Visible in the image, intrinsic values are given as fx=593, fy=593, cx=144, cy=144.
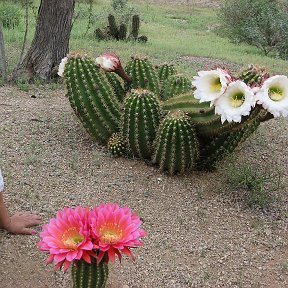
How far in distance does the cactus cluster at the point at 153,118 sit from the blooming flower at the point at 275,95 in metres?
0.18

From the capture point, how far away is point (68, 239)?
2.13 m

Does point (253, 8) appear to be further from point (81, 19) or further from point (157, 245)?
point (157, 245)

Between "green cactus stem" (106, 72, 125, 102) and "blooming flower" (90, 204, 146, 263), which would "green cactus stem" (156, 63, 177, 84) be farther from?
"blooming flower" (90, 204, 146, 263)

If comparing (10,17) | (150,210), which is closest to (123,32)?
(10,17)

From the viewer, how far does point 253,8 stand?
1617cm

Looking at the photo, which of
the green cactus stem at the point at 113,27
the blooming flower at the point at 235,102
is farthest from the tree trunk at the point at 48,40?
the green cactus stem at the point at 113,27

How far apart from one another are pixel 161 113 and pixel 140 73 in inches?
21.2

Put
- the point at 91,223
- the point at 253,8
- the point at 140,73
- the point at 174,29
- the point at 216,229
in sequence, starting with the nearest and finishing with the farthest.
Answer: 1. the point at 91,223
2. the point at 216,229
3. the point at 140,73
4. the point at 174,29
5. the point at 253,8

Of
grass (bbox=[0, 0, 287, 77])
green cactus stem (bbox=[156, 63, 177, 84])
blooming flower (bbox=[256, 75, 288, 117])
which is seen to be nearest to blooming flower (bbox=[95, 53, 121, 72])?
green cactus stem (bbox=[156, 63, 177, 84])

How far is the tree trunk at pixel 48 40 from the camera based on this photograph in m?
6.31

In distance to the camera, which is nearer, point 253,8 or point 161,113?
point 161,113

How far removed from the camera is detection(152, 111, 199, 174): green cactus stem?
3.81 meters

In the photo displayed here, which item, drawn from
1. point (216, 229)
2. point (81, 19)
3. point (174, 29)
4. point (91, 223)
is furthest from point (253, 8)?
point (91, 223)

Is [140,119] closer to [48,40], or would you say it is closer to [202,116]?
[202,116]
